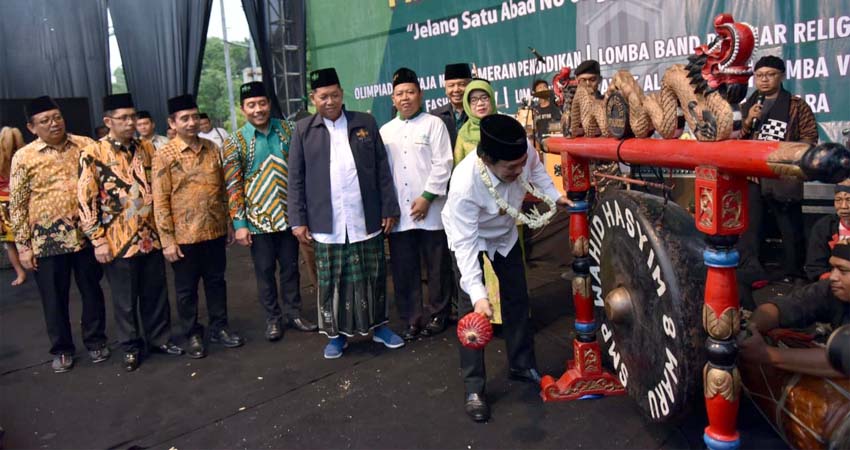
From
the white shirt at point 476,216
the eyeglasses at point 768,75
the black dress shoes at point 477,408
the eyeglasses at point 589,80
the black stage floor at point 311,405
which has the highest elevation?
the eyeglasses at point 768,75

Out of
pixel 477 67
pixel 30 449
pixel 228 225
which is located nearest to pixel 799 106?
pixel 477 67

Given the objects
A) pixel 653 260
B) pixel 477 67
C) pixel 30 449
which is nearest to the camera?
pixel 653 260

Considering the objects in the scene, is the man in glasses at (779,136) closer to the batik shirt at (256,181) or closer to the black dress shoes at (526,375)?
the black dress shoes at (526,375)

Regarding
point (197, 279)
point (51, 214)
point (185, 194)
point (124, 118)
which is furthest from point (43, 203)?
point (197, 279)

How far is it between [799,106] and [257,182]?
11.6 ft

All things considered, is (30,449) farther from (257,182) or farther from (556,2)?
(556,2)

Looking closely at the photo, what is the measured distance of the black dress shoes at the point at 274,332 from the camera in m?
3.94

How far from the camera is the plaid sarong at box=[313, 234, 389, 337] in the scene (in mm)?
3508

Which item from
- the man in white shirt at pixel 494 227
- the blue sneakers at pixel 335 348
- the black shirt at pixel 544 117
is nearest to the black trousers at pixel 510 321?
the man in white shirt at pixel 494 227

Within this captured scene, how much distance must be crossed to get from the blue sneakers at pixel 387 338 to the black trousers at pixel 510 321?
77 centimetres

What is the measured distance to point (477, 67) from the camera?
6613 mm

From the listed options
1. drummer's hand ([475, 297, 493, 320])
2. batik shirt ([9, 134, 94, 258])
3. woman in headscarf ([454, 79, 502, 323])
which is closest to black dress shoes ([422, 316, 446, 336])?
woman in headscarf ([454, 79, 502, 323])

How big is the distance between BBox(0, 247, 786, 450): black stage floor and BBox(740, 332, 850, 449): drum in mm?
212

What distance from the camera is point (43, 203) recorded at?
11.8ft
